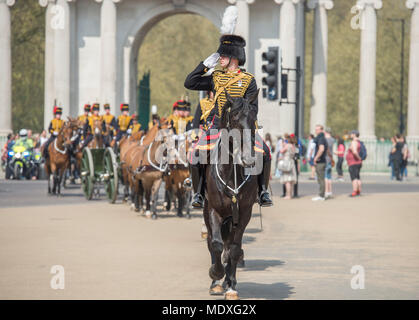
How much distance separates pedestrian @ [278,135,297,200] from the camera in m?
26.2

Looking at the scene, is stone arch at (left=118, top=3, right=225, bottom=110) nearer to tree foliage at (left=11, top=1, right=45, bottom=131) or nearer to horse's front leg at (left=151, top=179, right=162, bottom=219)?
tree foliage at (left=11, top=1, right=45, bottom=131)

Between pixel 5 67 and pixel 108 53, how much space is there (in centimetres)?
504

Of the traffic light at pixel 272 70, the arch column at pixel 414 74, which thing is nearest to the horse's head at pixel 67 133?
the traffic light at pixel 272 70

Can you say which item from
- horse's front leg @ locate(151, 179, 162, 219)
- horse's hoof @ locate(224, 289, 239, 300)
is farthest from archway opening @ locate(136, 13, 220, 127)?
horse's hoof @ locate(224, 289, 239, 300)

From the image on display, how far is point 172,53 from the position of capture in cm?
7388

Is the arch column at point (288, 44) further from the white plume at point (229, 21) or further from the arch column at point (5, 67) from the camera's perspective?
the white plume at point (229, 21)

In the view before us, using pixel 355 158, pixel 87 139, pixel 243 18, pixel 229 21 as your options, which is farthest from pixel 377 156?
pixel 229 21

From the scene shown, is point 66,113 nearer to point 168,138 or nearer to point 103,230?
point 168,138

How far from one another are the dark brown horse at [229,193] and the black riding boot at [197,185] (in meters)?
0.18

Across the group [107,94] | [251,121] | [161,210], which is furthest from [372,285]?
[107,94]

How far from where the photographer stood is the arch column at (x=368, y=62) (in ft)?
143

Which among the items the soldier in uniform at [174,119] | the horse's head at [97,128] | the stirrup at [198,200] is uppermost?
the soldier in uniform at [174,119]

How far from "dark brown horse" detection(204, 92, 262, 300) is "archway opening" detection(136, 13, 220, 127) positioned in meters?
57.7

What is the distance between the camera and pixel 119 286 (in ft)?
35.4
